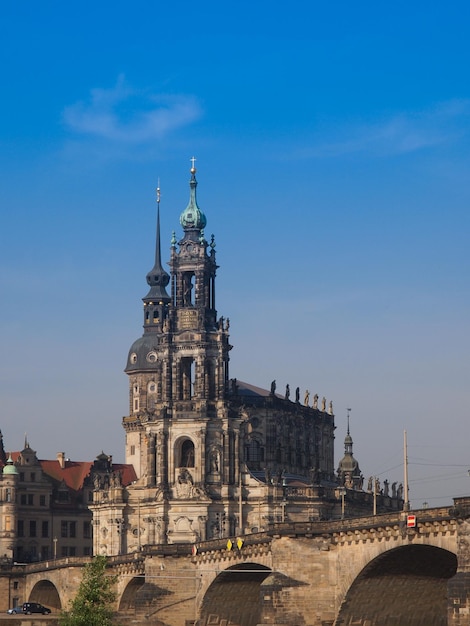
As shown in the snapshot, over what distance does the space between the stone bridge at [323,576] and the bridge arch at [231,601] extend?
0.23ft

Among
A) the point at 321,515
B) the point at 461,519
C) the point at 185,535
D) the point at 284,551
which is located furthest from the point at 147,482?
the point at 461,519

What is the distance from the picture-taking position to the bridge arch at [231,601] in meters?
109

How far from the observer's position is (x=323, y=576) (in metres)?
92.9

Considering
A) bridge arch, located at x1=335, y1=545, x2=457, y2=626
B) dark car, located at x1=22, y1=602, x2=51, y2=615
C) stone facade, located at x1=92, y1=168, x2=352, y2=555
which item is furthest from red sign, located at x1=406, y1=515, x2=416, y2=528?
stone facade, located at x1=92, y1=168, x2=352, y2=555

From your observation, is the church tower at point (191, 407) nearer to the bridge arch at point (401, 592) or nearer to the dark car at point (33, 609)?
the dark car at point (33, 609)

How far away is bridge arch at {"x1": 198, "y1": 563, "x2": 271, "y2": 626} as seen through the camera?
359 feet

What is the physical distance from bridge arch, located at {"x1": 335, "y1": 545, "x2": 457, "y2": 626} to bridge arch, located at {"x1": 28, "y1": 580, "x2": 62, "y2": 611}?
203 ft

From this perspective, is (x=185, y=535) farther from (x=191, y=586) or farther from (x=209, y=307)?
(x=191, y=586)

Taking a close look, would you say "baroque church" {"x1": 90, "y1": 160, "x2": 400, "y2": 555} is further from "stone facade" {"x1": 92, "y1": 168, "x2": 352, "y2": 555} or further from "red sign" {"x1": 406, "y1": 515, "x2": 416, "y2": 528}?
"red sign" {"x1": 406, "y1": 515, "x2": 416, "y2": 528}

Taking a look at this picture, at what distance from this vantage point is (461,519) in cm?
7831

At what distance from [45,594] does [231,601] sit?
4275cm

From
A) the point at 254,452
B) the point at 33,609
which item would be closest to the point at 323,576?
the point at 33,609

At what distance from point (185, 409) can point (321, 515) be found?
17468 millimetres

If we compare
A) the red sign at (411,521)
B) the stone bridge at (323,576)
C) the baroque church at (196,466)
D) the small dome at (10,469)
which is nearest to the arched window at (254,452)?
the baroque church at (196,466)
